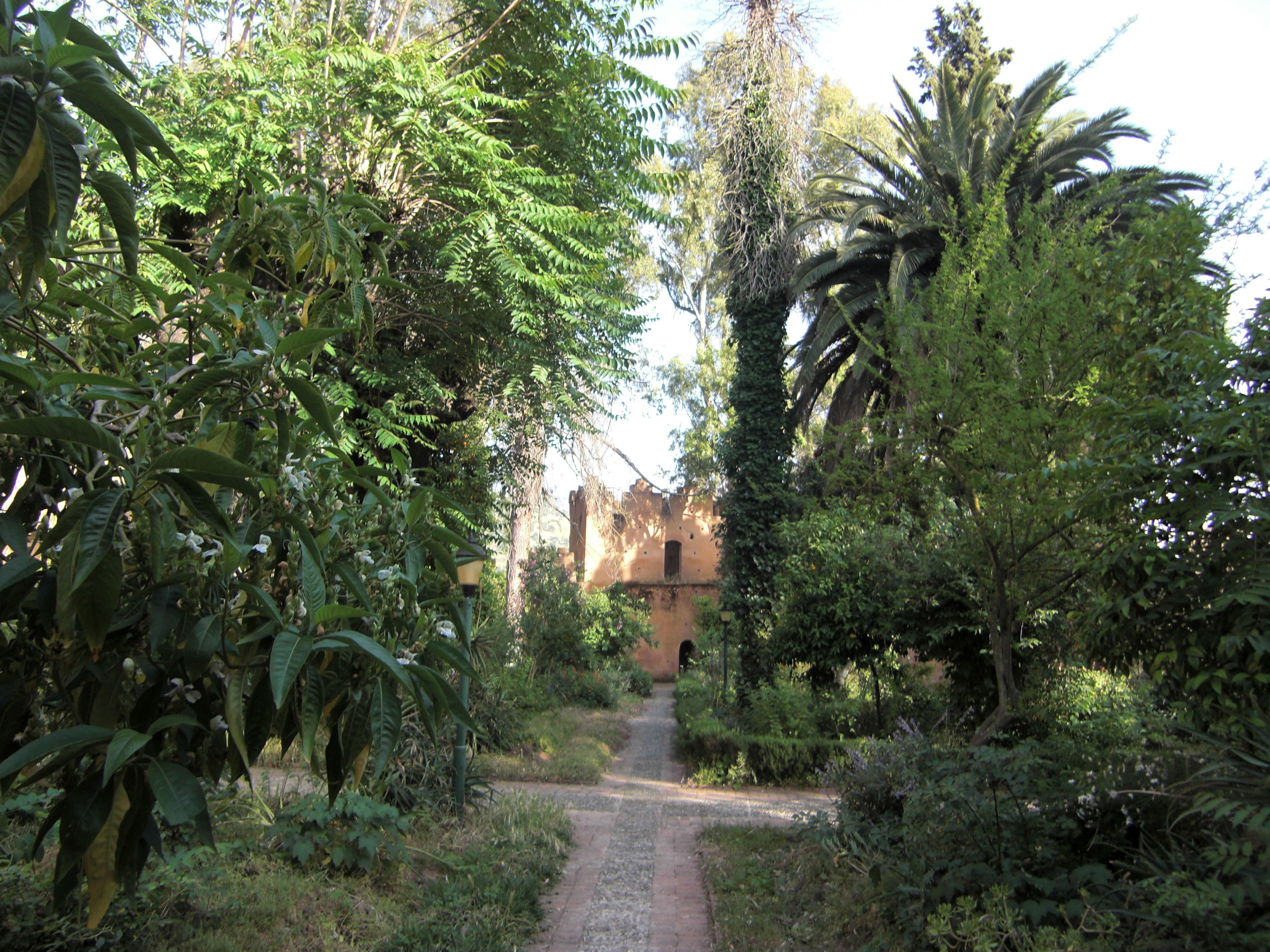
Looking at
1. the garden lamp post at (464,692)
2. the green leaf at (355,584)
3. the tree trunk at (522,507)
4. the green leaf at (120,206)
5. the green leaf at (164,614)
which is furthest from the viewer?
the tree trunk at (522,507)

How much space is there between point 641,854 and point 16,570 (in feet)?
22.1

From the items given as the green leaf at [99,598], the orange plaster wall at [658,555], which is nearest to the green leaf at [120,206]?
the green leaf at [99,598]

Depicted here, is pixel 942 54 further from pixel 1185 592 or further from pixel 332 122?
pixel 1185 592

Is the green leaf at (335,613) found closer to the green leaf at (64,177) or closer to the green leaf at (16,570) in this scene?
the green leaf at (16,570)

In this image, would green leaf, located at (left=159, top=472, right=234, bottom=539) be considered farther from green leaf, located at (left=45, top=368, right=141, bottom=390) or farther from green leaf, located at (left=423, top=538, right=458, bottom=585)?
green leaf, located at (left=423, top=538, right=458, bottom=585)

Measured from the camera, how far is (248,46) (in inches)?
335

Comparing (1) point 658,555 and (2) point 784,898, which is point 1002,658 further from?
(1) point 658,555

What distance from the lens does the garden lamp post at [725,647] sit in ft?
51.0

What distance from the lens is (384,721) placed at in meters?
1.79

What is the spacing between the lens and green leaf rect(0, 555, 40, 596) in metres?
1.65

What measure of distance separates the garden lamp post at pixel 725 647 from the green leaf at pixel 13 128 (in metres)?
14.4

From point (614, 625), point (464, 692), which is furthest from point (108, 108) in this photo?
point (614, 625)

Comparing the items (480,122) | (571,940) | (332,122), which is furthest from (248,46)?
(571,940)

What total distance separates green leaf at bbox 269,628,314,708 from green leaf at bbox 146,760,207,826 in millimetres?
A: 209
